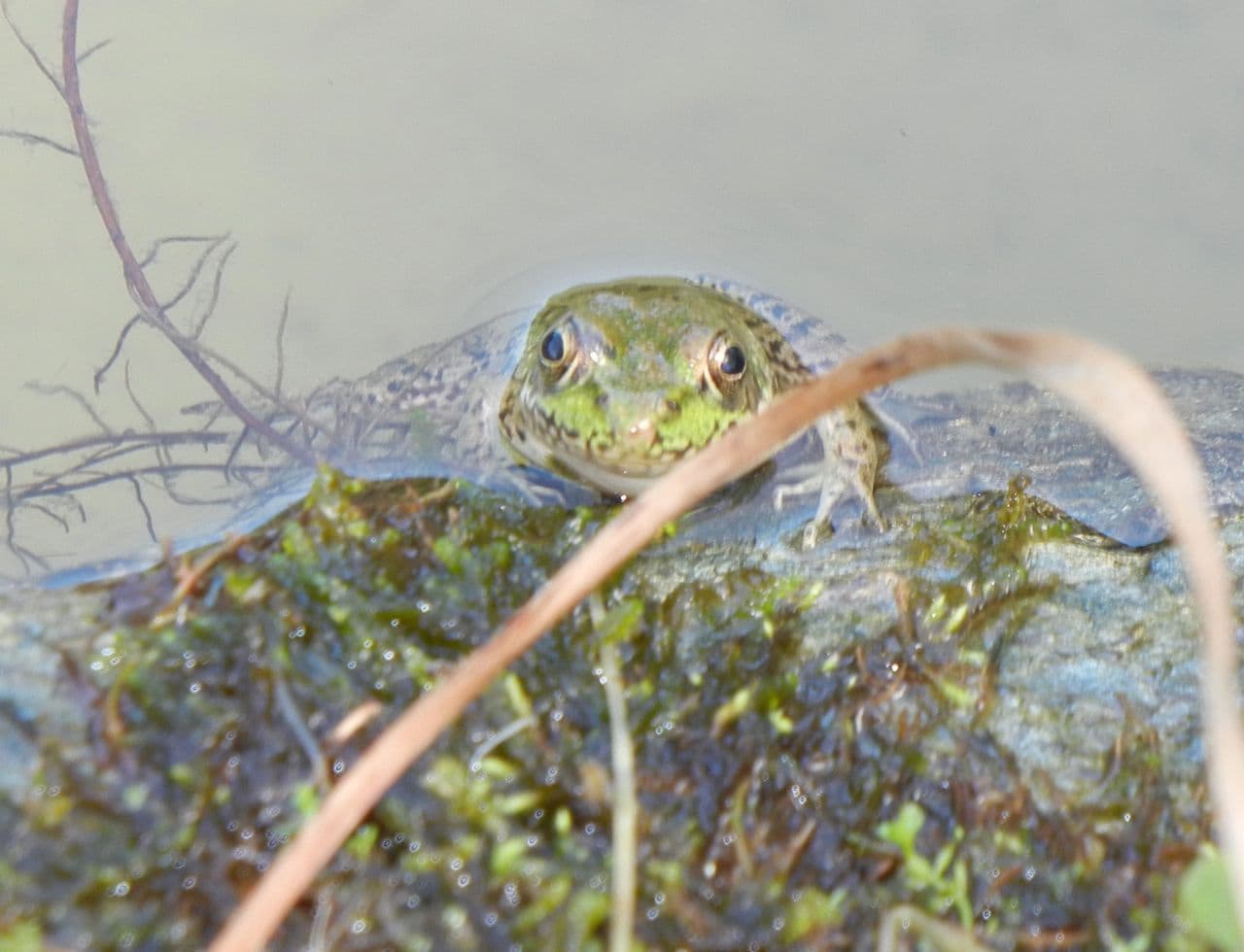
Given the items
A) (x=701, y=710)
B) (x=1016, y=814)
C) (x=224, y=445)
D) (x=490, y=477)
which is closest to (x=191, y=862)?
(x=701, y=710)

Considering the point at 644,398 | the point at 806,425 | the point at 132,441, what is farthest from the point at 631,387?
the point at 132,441

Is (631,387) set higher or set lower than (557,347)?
lower

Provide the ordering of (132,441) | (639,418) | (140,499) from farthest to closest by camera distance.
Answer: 1. (132,441)
2. (140,499)
3. (639,418)

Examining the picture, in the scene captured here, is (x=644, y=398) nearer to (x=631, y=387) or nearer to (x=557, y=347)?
(x=631, y=387)

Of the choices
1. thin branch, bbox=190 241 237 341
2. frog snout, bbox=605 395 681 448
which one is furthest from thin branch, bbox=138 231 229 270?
frog snout, bbox=605 395 681 448

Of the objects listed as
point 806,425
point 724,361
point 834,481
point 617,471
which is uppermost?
point 724,361

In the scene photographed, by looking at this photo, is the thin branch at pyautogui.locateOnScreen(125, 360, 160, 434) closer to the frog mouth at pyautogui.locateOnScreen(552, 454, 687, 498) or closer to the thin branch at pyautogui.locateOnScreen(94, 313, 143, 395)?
the thin branch at pyautogui.locateOnScreen(94, 313, 143, 395)

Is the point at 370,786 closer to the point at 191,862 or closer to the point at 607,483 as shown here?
the point at 191,862
